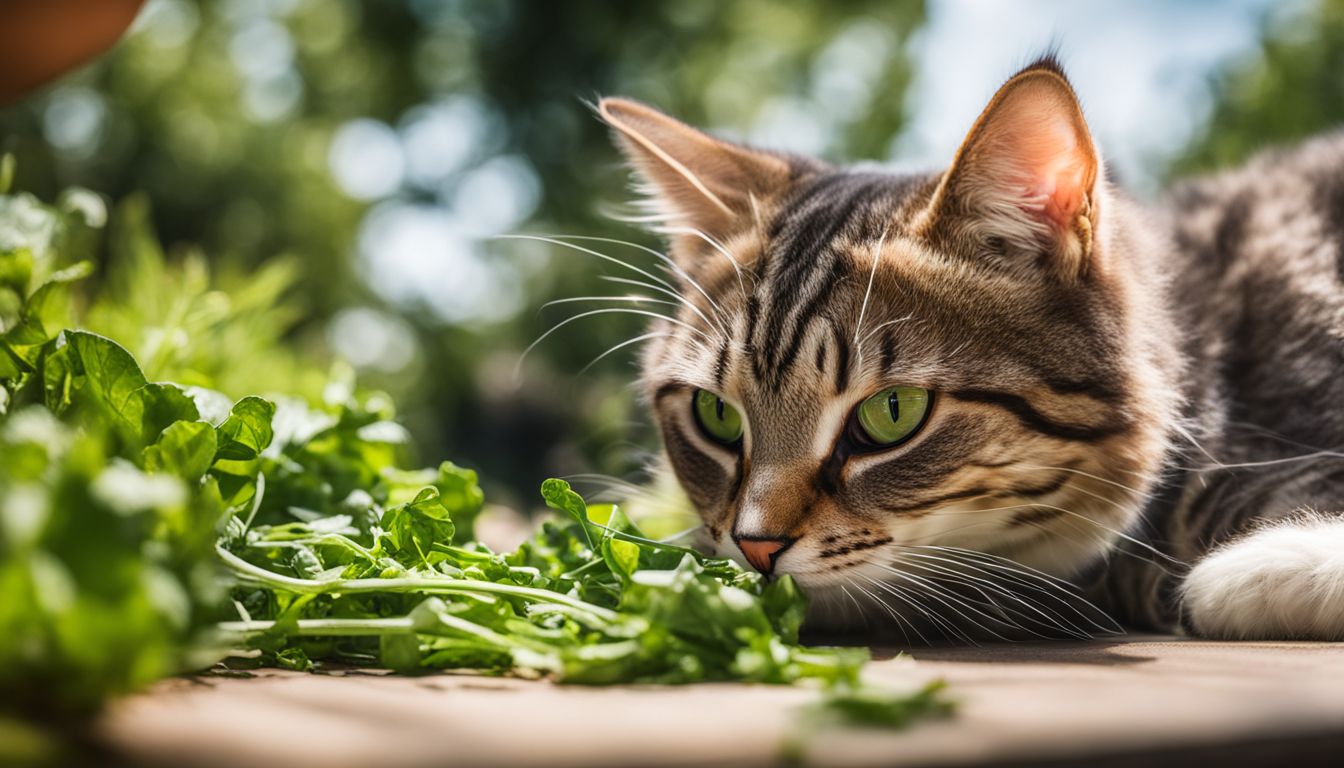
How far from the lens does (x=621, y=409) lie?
369 centimetres

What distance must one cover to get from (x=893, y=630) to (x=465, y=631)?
2.20 ft

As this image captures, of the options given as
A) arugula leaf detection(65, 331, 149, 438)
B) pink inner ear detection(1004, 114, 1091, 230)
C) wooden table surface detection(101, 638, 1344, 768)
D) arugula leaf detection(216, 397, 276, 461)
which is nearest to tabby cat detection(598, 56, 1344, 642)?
pink inner ear detection(1004, 114, 1091, 230)

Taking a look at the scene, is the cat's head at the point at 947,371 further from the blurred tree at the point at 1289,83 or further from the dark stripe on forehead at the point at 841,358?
the blurred tree at the point at 1289,83

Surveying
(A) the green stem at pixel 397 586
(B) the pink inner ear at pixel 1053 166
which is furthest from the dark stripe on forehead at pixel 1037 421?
(A) the green stem at pixel 397 586

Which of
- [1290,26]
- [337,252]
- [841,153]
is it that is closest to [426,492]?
[1290,26]

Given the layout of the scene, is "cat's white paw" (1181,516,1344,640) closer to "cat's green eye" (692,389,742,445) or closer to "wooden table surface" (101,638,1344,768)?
"wooden table surface" (101,638,1344,768)

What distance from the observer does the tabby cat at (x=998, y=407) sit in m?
1.21

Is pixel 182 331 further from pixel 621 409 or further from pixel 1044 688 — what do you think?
pixel 621 409

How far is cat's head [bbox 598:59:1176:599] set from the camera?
1219 millimetres

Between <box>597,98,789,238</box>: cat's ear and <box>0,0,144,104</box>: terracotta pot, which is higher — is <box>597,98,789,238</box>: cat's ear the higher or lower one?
the lower one

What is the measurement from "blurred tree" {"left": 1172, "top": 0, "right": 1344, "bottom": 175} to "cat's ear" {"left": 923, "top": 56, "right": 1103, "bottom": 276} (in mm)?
3011

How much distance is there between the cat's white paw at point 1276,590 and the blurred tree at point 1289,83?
3082 millimetres

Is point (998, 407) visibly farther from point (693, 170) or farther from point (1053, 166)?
point (693, 170)

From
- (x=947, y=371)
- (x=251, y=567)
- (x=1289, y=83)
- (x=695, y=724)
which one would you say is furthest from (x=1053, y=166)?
(x=1289, y=83)
